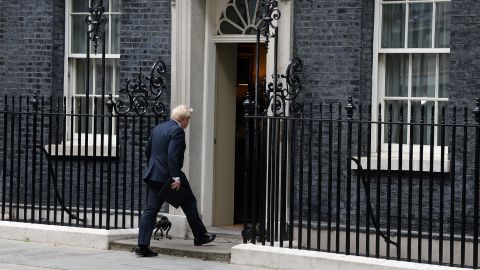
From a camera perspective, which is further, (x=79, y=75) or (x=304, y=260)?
(x=79, y=75)

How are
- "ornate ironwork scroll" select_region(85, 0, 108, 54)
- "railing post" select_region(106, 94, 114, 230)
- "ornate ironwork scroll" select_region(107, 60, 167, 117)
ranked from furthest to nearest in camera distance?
"ornate ironwork scroll" select_region(107, 60, 167, 117) → "ornate ironwork scroll" select_region(85, 0, 108, 54) → "railing post" select_region(106, 94, 114, 230)

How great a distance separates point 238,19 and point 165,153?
2486 mm

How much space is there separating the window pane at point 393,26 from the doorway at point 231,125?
192 centimetres

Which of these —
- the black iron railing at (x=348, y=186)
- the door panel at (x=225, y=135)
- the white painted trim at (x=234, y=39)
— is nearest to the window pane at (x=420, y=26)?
the black iron railing at (x=348, y=186)

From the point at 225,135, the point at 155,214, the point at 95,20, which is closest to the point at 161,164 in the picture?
the point at 155,214

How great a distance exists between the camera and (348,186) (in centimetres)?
1119

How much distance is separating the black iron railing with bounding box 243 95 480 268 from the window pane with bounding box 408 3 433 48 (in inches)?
30.6

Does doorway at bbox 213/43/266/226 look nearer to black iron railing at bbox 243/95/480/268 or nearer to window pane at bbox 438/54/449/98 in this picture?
black iron railing at bbox 243/95/480/268

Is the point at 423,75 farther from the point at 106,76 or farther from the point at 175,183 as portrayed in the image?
the point at 106,76

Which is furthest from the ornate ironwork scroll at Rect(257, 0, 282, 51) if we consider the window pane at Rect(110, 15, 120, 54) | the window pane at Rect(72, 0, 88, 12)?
the window pane at Rect(72, 0, 88, 12)

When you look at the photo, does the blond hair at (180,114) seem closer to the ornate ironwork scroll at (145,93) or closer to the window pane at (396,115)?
the ornate ironwork scroll at (145,93)

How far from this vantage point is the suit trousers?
12.0 metres

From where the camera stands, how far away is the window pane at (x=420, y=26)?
1234 centimetres

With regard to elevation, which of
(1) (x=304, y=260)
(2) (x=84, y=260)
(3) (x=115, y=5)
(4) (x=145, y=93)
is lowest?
(2) (x=84, y=260)
